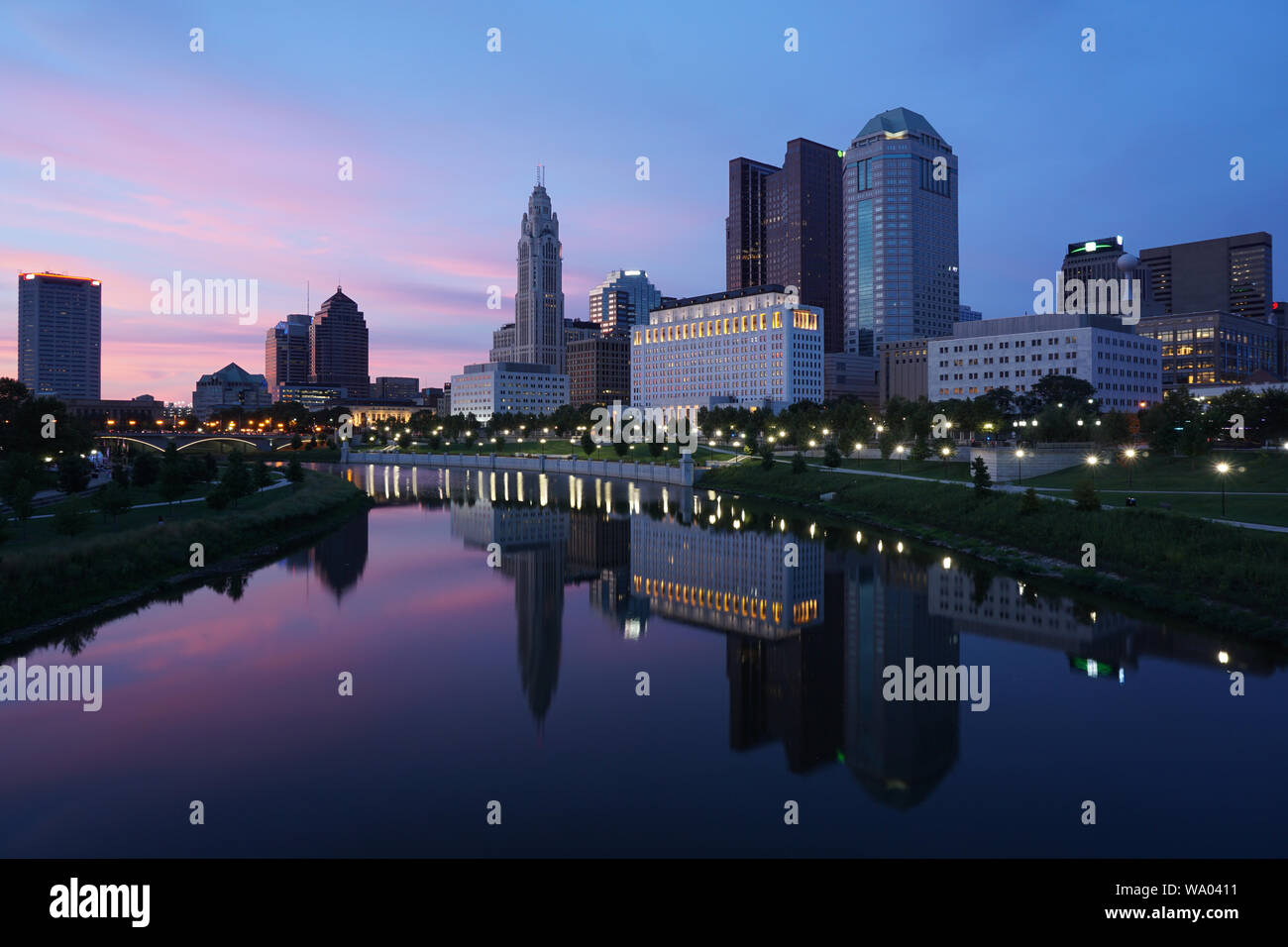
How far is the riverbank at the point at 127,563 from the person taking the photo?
31172 mm

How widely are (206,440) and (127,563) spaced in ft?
455

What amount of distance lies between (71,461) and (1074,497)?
69.7 metres

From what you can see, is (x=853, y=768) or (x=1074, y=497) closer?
(x=853, y=768)

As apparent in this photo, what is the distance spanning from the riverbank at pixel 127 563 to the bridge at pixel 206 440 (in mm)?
107124

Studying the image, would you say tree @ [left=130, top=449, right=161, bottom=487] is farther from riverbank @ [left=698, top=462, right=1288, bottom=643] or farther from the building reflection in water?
riverbank @ [left=698, top=462, right=1288, bottom=643]

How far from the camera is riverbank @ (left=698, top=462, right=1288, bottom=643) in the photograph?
31.8m

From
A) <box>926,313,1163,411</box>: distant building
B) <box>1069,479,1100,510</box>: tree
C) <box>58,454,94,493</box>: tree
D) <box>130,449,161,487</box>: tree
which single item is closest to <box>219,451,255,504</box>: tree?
<box>58,454,94,493</box>: tree

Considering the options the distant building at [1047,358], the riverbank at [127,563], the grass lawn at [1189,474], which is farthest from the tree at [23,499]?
the distant building at [1047,358]

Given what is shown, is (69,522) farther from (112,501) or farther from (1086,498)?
(1086,498)

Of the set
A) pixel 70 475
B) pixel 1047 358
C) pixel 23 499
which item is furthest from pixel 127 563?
pixel 1047 358

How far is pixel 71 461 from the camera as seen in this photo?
188 feet

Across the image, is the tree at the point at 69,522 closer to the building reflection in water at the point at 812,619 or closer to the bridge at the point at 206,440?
the building reflection in water at the point at 812,619
